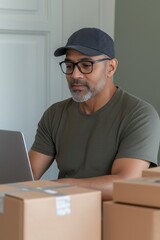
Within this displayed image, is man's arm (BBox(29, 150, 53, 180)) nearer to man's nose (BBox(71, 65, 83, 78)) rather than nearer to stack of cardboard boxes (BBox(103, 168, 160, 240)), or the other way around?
man's nose (BBox(71, 65, 83, 78))

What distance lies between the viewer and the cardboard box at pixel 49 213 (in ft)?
4.05

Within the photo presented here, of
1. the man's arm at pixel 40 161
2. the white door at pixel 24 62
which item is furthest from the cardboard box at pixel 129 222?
the white door at pixel 24 62

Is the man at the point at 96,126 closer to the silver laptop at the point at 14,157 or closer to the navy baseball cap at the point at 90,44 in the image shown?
the navy baseball cap at the point at 90,44

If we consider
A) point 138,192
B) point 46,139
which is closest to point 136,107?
point 46,139

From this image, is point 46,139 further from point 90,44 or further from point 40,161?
point 90,44

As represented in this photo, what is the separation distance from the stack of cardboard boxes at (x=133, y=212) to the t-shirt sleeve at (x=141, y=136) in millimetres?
775

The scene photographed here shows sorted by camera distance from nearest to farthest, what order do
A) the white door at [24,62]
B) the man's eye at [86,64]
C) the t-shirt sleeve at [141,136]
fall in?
1. the t-shirt sleeve at [141,136]
2. the man's eye at [86,64]
3. the white door at [24,62]

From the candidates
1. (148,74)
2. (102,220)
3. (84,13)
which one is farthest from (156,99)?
(102,220)

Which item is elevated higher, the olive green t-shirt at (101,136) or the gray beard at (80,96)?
the gray beard at (80,96)

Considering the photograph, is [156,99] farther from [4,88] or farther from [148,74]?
[4,88]

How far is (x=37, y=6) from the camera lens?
121 inches

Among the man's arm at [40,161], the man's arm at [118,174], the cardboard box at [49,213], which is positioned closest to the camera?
the cardboard box at [49,213]

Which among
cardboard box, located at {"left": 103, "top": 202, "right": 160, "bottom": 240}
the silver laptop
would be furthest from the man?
cardboard box, located at {"left": 103, "top": 202, "right": 160, "bottom": 240}

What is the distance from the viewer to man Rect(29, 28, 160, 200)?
221cm
